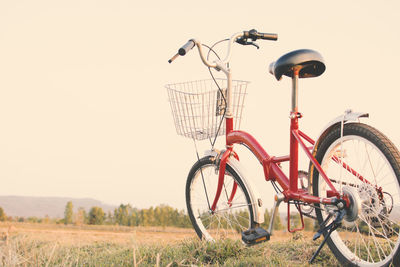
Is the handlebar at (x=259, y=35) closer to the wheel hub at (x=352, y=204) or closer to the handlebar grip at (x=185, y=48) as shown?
the handlebar grip at (x=185, y=48)

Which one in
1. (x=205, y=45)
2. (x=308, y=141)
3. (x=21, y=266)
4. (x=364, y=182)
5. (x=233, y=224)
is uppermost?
(x=205, y=45)

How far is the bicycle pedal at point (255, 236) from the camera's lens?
312cm

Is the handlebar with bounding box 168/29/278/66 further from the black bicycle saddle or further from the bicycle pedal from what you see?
the bicycle pedal

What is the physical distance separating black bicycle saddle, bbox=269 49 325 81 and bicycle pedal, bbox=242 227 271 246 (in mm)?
1285

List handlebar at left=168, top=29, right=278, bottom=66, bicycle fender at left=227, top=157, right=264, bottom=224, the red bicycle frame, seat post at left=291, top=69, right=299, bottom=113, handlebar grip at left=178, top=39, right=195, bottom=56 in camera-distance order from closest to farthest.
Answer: the red bicycle frame
seat post at left=291, top=69, right=299, bottom=113
handlebar grip at left=178, top=39, right=195, bottom=56
bicycle fender at left=227, top=157, right=264, bottom=224
handlebar at left=168, top=29, right=278, bottom=66

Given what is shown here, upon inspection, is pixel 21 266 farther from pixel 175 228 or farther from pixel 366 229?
pixel 175 228

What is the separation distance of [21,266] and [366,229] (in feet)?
8.28

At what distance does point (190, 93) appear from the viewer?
3531 mm

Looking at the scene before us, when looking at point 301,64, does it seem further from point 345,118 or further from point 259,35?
point 259,35

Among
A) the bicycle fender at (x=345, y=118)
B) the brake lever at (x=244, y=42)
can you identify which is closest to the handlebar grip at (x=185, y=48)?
the brake lever at (x=244, y=42)

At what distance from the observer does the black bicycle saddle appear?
2875 mm

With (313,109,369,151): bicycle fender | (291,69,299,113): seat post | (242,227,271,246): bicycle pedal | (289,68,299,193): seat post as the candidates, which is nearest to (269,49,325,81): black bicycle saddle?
(291,69,299,113): seat post

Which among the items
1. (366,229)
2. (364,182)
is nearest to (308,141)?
(364,182)

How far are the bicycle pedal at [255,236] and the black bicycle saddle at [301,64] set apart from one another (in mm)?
1285
